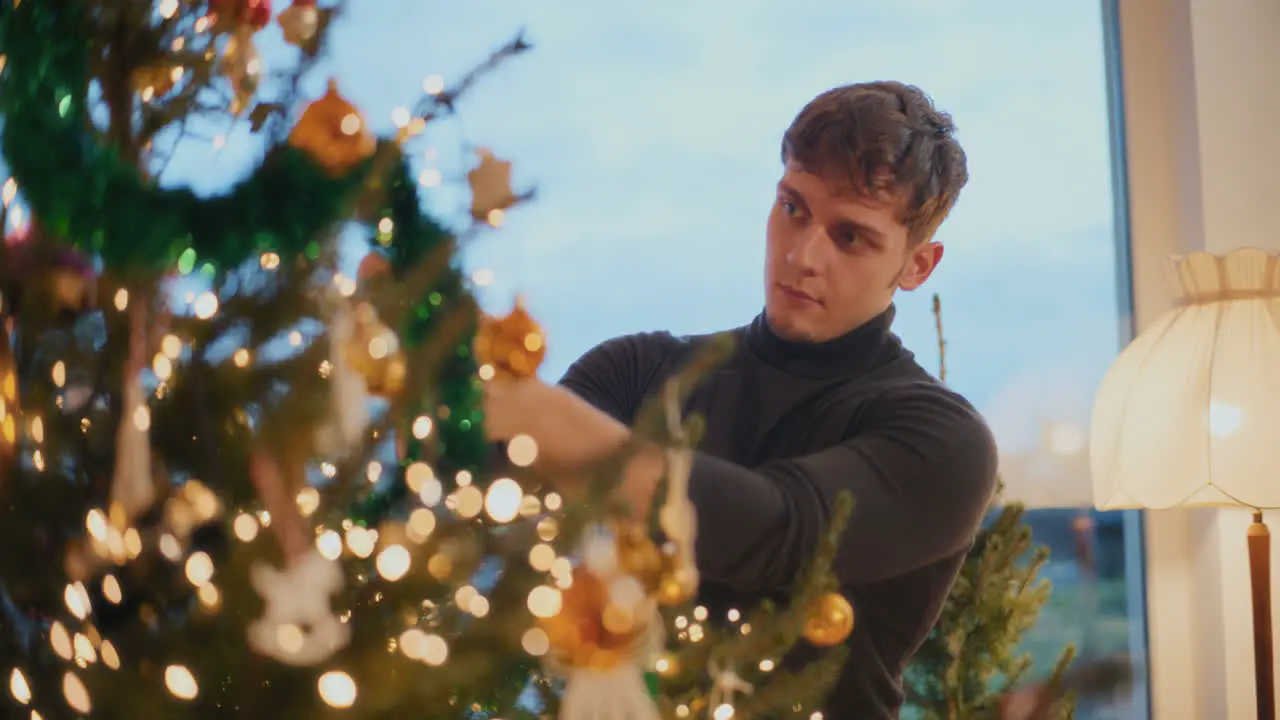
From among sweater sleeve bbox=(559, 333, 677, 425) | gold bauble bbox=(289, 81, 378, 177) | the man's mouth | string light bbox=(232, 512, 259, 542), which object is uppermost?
gold bauble bbox=(289, 81, 378, 177)

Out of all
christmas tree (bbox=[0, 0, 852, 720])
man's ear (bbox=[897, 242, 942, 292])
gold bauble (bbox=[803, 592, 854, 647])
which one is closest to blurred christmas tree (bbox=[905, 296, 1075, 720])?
man's ear (bbox=[897, 242, 942, 292])

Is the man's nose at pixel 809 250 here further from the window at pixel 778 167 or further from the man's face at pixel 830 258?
the window at pixel 778 167

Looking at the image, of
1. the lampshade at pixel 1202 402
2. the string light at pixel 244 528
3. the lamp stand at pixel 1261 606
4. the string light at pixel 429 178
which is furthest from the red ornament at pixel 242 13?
the lamp stand at pixel 1261 606

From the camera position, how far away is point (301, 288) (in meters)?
Result: 0.46

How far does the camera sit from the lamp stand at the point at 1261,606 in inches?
49.9

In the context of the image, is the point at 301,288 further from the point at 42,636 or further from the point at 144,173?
the point at 42,636

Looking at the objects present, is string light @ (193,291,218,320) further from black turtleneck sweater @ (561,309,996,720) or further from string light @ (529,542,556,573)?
black turtleneck sweater @ (561,309,996,720)

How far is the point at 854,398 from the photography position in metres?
1.00

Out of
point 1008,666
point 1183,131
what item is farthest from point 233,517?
point 1183,131

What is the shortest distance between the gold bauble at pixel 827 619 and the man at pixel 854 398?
19 cm

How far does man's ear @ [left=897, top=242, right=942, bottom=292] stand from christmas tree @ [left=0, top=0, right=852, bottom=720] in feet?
1.92

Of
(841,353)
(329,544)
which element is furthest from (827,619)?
(841,353)

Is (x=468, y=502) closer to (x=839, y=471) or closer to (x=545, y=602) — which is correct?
(x=545, y=602)

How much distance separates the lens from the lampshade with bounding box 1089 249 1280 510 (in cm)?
120
